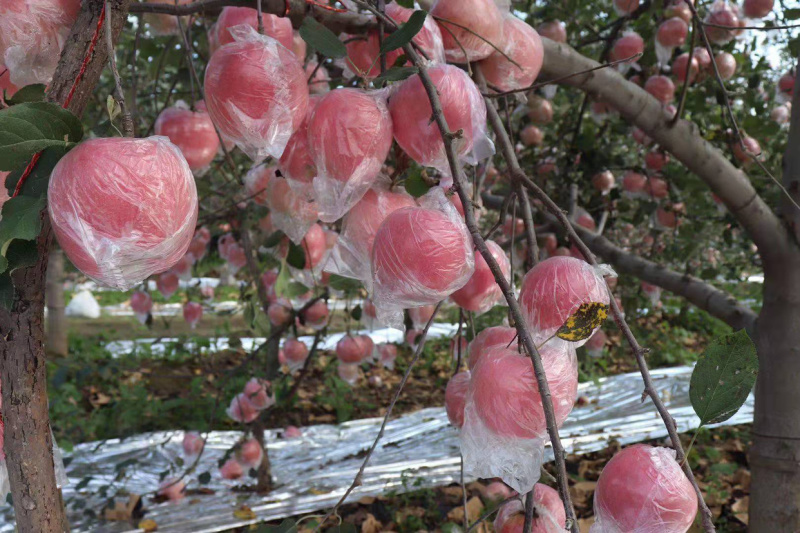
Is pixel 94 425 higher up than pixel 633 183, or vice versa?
pixel 633 183

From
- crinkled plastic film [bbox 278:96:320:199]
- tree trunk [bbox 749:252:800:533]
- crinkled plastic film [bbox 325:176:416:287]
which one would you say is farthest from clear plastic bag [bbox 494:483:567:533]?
tree trunk [bbox 749:252:800:533]

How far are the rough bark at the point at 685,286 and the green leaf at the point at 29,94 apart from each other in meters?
1.63

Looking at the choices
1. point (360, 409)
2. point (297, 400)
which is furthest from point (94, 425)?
point (360, 409)

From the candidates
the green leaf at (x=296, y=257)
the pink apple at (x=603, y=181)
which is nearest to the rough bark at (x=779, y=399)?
the pink apple at (x=603, y=181)

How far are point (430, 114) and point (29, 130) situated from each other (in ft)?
1.12

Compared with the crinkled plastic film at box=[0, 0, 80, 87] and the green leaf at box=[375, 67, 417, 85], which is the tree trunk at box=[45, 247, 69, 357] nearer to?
the crinkled plastic film at box=[0, 0, 80, 87]

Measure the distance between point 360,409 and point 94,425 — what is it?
1470 millimetres

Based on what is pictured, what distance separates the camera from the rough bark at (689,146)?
1376 mm

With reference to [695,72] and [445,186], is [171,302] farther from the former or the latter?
[445,186]

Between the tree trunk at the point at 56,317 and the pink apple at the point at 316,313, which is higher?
the pink apple at the point at 316,313

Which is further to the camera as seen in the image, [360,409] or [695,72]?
[360,409]

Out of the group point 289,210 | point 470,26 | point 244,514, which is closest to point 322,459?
point 244,514

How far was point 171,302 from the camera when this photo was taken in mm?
7828

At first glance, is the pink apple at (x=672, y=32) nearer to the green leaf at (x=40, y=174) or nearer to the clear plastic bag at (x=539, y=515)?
the clear plastic bag at (x=539, y=515)
